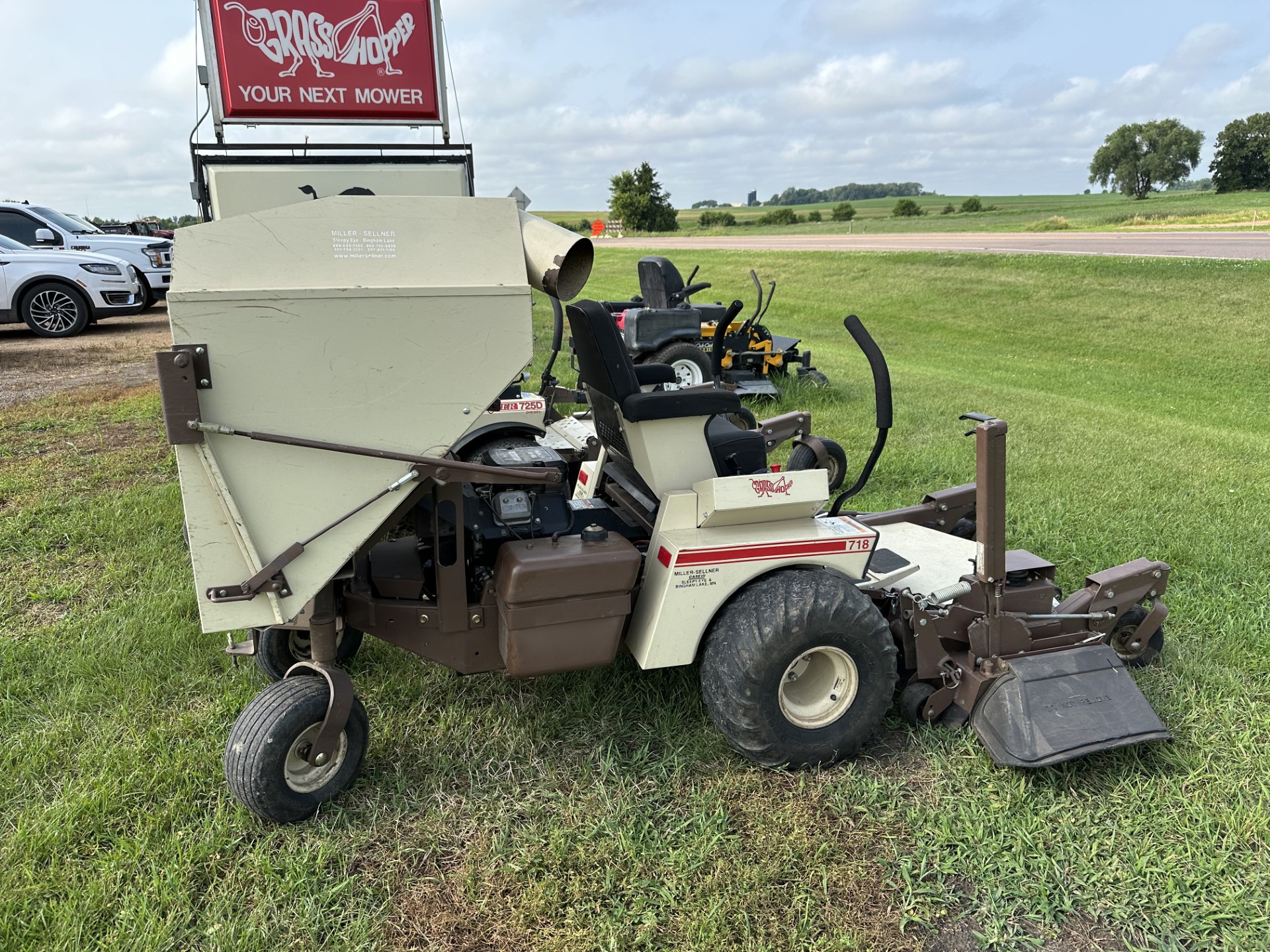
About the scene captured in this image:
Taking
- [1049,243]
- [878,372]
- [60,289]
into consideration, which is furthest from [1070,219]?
[878,372]

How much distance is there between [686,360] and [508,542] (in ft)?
19.6

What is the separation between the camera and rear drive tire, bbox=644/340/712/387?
865cm

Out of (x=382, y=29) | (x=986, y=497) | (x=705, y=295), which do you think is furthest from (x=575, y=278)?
(x=705, y=295)

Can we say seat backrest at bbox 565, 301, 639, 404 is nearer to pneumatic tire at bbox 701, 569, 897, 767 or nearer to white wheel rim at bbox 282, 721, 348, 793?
pneumatic tire at bbox 701, 569, 897, 767

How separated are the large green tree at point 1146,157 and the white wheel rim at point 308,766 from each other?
7226 cm

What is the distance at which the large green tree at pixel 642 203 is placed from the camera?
1951 inches

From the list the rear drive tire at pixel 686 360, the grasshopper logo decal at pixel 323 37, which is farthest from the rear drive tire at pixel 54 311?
the rear drive tire at pixel 686 360

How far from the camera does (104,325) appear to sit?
13.3 m

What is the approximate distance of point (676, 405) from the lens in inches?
121

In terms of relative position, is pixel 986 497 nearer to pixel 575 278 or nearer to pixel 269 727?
pixel 575 278

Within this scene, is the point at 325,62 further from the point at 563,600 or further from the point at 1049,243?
the point at 1049,243

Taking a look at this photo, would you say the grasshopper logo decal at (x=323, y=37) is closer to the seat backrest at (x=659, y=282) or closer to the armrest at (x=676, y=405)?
the seat backrest at (x=659, y=282)

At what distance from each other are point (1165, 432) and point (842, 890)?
694 cm

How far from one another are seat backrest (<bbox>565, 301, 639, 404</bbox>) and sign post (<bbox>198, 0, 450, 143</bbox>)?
464cm
